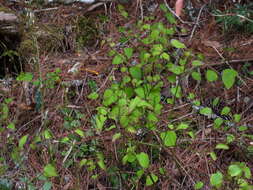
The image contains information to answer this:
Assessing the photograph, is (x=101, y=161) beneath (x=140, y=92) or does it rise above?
beneath

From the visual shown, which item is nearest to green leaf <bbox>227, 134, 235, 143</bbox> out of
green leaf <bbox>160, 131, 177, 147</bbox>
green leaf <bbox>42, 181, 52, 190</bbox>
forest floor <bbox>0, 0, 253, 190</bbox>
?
forest floor <bbox>0, 0, 253, 190</bbox>

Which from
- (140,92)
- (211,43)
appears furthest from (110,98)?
(211,43)

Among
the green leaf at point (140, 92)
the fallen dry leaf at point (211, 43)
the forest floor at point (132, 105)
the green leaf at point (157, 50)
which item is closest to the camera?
the forest floor at point (132, 105)

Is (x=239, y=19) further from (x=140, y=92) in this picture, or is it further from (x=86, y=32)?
(x=86, y=32)

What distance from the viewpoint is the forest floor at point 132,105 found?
202 cm

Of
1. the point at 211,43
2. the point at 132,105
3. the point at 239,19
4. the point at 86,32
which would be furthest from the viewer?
the point at 86,32

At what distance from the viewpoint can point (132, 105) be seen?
1.87 meters

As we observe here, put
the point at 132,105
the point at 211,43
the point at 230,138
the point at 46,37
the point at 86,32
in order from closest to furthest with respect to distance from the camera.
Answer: the point at 132,105, the point at 230,138, the point at 211,43, the point at 46,37, the point at 86,32

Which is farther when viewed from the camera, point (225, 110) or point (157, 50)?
A: point (157, 50)

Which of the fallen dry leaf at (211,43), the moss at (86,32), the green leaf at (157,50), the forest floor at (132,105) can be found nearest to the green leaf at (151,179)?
the forest floor at (132,105)

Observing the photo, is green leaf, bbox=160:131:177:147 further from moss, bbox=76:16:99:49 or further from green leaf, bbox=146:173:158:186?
moss, bbox=76:16:99:49

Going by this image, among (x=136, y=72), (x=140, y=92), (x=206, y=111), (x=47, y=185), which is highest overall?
(x=136, y=72)

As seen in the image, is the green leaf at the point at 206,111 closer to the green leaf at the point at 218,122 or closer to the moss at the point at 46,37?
the green leaf at the point at 218,122

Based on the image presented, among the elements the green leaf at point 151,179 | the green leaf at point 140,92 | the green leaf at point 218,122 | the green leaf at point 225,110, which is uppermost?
the green leaf at point 140,92
